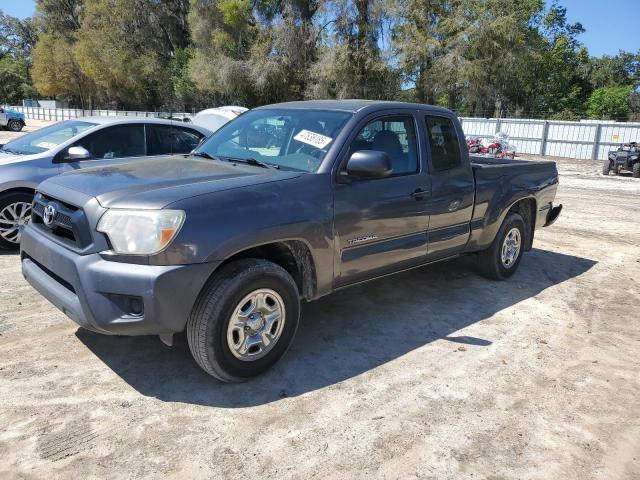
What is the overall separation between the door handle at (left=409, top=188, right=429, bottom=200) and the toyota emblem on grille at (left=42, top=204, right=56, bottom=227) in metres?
2.68

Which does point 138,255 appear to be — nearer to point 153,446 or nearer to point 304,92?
point 153,446

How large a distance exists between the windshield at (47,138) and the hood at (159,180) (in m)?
2.89

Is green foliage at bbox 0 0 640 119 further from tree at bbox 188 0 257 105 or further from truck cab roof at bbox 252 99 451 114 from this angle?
truck cab roof at bbox 252 99 451 114

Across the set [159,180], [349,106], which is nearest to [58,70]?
[349,106]

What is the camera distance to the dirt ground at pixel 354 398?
281cm

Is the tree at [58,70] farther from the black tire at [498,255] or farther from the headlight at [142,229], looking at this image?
the headlight at [142,229]

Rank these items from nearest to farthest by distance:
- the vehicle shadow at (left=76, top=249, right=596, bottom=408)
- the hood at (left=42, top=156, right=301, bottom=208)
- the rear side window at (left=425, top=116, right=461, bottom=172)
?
the hood at (left=42, top=156, right=301, bottom=208) → the vehicle shadow at (left=76, top=249, right=596, bottom=408) → the rear side window at (left=425, top=116, right=461, bottom=172)

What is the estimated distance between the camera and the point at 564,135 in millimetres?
26172

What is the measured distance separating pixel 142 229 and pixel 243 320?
0.85 m

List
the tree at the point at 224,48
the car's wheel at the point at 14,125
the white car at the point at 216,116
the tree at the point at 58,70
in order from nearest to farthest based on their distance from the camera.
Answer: the white car at the point at 216,116
the car's wheel at the point at 14,125
the tree at the point at 224,48
the tree at the point at 58,70

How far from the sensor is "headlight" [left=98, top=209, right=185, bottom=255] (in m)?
3.03

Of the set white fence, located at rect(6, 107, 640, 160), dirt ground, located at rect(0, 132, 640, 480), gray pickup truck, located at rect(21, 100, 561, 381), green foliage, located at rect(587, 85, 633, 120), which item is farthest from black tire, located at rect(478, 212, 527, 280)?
green foliage, located at rect(587, 85, 633, 120)

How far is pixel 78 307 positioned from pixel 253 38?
1623 inches

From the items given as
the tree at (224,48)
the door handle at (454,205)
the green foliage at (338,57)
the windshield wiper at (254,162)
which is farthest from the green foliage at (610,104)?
the windshield wiper at (254,162)
